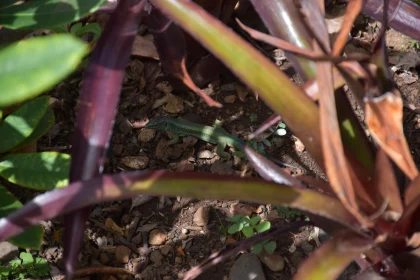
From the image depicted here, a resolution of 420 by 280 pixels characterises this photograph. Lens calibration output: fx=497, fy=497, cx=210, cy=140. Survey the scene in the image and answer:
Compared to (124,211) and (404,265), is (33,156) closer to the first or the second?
(124,211)

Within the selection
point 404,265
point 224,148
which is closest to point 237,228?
point 224,148

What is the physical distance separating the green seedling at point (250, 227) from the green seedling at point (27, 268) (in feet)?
1.82

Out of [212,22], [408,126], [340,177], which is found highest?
[212,22]

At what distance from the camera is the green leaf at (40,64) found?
0.40 m

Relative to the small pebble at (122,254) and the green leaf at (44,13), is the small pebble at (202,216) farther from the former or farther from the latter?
the green leaf at (44,13)

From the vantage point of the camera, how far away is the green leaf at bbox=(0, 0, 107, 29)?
1.08m

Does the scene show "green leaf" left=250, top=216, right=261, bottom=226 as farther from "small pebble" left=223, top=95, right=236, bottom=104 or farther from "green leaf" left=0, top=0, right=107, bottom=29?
"green leaf" left=0, top=0, right=107, bottom=29

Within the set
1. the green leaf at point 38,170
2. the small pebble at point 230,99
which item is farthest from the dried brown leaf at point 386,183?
the small pebble at point 230,99

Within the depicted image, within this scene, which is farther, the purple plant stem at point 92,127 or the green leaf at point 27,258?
the green leaf at point 27,258

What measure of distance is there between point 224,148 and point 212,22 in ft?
3.13

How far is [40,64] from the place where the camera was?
406 millimetres

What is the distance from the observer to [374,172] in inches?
36.0

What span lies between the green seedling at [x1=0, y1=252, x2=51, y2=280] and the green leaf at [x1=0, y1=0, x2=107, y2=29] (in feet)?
2.31

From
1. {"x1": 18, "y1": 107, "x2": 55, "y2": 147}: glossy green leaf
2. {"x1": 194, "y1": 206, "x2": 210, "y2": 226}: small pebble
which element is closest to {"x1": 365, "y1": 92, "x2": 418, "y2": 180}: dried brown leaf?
{"x1": 194, "y1": 206, "x2": 210, "y2": 226}: small pebble
